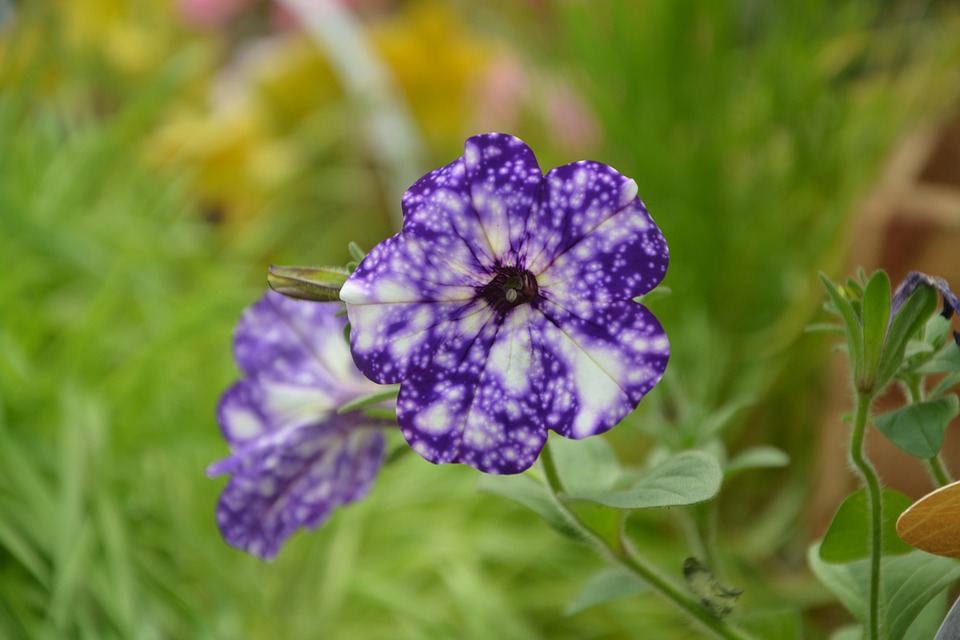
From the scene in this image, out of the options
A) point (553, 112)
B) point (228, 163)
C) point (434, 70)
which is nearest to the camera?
point (553, 112)

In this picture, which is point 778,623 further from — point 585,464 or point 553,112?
point 553,112

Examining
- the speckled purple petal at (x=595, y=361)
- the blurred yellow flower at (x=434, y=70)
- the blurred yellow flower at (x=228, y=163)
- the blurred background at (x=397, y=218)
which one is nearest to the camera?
the speckled purple petal at (x=595, y=361)

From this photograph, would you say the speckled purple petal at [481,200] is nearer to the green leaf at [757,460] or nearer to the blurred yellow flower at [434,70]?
the green leaf at [757,460]

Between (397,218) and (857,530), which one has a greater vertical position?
(397,218)

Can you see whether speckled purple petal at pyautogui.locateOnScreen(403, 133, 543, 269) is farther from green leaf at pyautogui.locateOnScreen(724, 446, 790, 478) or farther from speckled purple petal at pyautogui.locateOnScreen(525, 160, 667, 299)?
green leaf at pyautogui.locateOnScreen(724, 446, 790, 478)

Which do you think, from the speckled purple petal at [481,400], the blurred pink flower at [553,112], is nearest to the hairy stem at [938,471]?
the speckled purple petal at [481,400]

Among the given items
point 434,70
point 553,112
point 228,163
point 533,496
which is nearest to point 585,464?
point 533,496

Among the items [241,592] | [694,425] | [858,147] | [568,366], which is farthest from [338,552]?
[858,147]

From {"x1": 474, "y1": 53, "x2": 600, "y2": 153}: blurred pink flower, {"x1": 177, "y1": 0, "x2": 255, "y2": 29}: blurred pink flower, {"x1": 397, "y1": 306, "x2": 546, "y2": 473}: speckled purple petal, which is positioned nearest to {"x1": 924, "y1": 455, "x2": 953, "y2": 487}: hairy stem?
{"x1": 397, "y1": 306, "x2": 546, "y2": 473}: speckled purple petal
